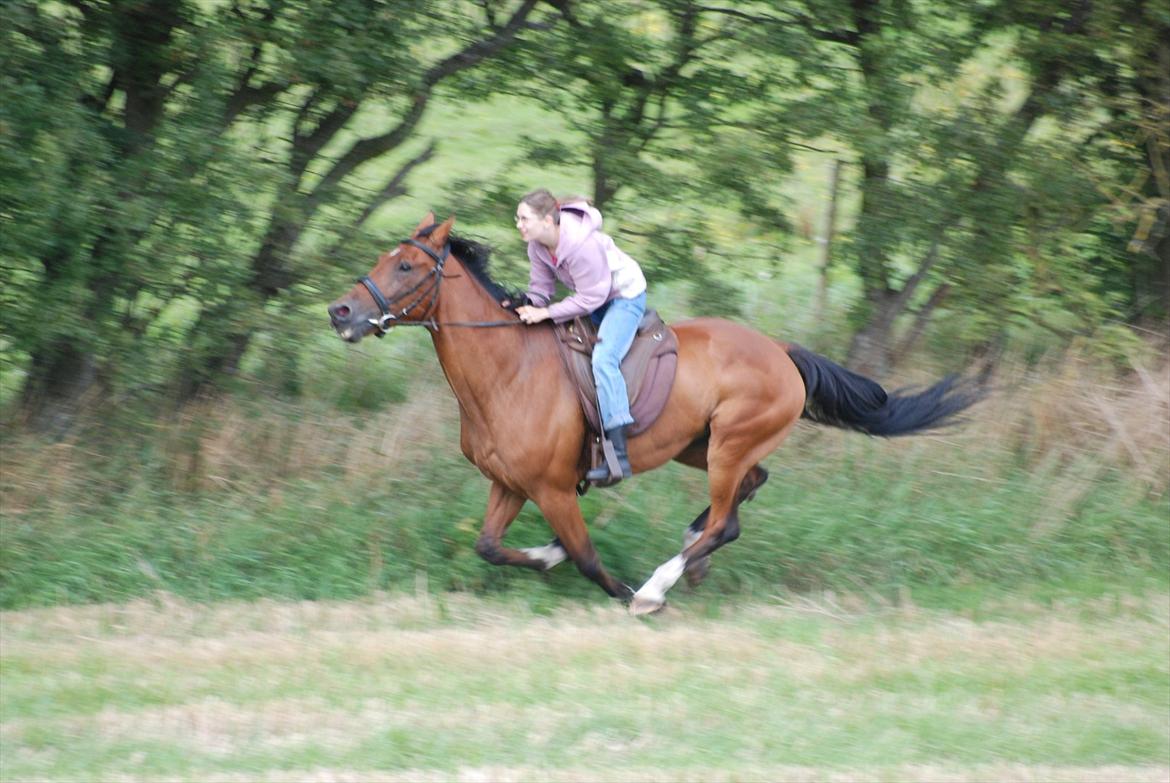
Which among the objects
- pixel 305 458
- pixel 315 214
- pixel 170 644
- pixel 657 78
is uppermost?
pixel 657 78

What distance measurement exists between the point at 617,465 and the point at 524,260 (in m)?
3.53

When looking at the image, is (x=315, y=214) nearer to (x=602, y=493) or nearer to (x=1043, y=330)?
(x=602, y=493)

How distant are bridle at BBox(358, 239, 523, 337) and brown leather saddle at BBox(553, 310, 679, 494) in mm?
446

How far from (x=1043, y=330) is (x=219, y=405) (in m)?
7.50

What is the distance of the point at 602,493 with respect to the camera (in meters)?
9.94

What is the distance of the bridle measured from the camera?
24.4ft

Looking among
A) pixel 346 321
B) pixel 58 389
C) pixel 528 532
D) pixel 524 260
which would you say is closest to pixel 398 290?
pixel 346 321

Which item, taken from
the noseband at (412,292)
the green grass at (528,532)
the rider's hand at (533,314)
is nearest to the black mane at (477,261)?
the noseband at (412,292)

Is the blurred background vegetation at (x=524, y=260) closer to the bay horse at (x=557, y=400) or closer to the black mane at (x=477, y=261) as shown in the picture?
the bay horse at (x=557, y=400)

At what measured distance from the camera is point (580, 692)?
6797 millimetres

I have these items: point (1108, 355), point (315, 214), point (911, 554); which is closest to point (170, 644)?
point (315, 214)

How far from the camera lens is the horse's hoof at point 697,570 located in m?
8.50

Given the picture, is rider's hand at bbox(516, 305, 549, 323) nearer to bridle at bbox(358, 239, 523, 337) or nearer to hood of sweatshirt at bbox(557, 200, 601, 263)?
bridle at bbox(358, 239, 523, 337)

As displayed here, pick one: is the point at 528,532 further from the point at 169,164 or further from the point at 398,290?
the point at 169,164
